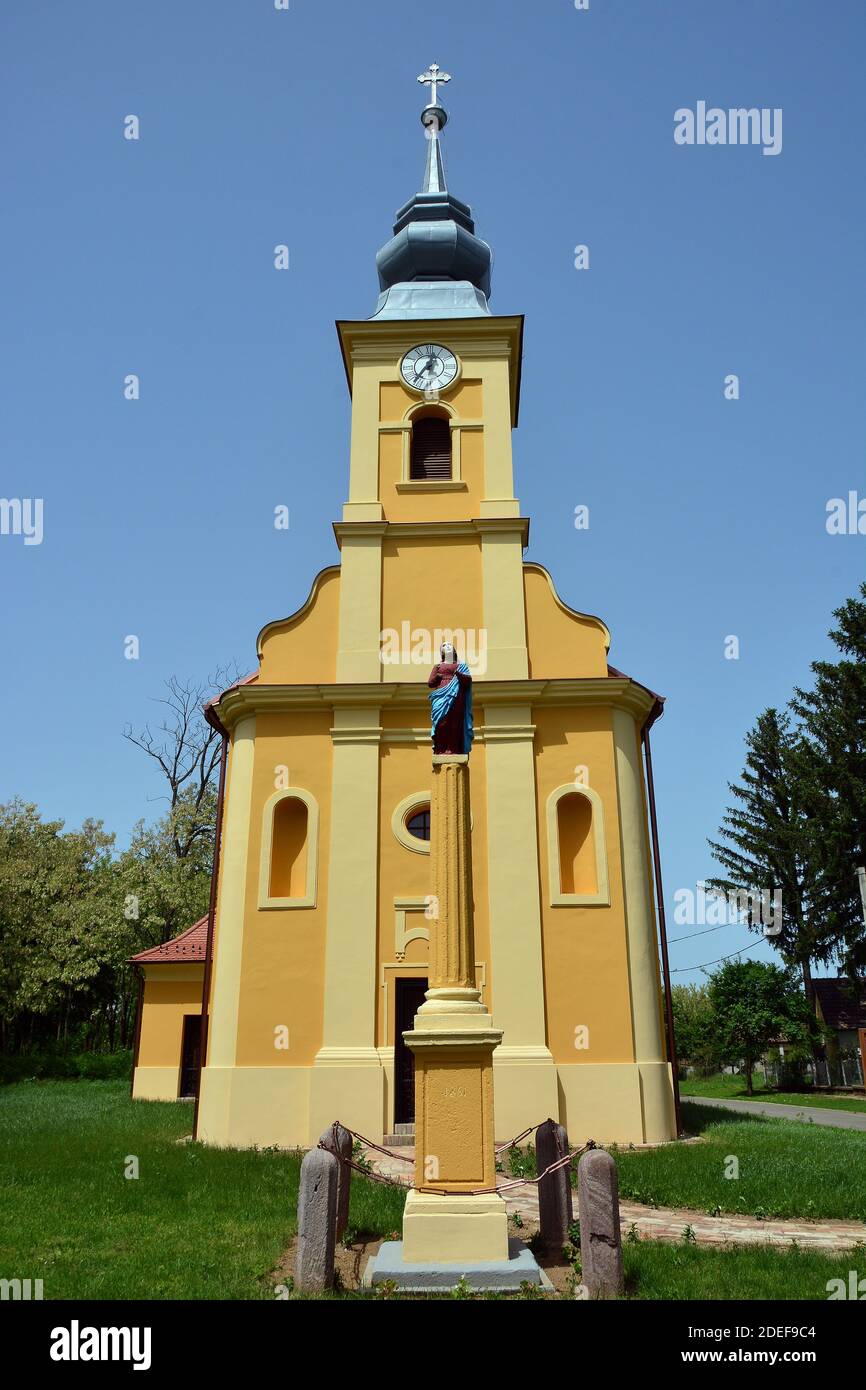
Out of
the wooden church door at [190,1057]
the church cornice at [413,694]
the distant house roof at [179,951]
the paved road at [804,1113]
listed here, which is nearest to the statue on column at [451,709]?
A: the church cornice at [413,694]

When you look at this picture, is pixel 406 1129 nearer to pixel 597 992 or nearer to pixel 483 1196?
pixel 597 992

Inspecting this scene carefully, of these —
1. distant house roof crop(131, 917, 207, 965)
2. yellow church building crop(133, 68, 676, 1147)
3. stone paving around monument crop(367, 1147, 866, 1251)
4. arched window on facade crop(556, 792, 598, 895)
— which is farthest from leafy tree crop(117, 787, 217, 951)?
stone paving around monument crop(367, 1147, 866, 1251)

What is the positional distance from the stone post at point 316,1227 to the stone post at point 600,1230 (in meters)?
1.77

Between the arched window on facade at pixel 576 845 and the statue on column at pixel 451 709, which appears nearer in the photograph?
the statue on column at pixel 451 709

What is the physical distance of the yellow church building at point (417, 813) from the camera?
15047 millimetres

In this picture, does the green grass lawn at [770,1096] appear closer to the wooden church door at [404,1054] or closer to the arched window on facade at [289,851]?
the wooden church door at [404,1054]

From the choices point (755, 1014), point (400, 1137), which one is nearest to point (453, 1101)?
point (400, 1137)

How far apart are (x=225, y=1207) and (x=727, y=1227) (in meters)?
4.83

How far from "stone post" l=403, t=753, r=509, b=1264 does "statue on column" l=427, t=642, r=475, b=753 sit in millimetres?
910

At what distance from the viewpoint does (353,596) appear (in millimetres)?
17750

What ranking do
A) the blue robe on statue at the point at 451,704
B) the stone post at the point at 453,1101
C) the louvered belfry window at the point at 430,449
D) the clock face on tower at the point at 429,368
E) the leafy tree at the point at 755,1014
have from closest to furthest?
1. the stone post at the point at 453,1101
2. the blue robe on statue at the point at 451,704
3. the louvered belfry window at the point at 430,449
4. the clock face on tower at the point at 429,368
5. the leafy tree at the point at 755,1014

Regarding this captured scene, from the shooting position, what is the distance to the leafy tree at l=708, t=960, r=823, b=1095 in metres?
31.8

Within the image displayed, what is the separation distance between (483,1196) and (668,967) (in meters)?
10.00
